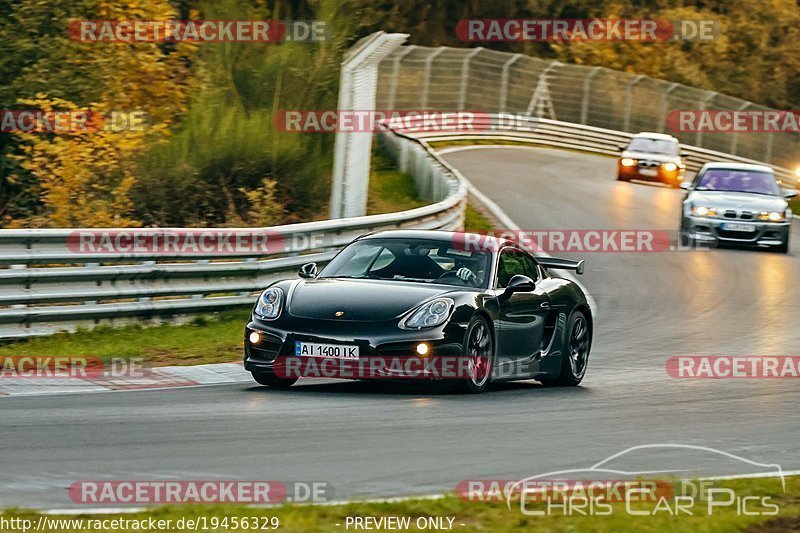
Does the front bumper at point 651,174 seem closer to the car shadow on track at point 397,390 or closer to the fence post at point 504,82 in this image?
the fence post at point 504,82

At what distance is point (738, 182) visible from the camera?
26172mm

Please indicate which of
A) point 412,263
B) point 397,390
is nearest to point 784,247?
point 412,263

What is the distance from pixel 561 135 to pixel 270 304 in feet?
134

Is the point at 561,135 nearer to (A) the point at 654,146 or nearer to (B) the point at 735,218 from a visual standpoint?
(A) the point at 654,146

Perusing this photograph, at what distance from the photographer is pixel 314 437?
8281mm

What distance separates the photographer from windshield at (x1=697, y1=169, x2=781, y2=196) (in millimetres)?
26016

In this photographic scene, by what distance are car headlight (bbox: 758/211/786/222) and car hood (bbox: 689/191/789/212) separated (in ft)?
0.22

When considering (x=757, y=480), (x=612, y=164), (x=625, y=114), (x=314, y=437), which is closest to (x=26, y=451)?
(x=314, y=437)

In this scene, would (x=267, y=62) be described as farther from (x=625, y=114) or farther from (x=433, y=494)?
(x=625, y=114)

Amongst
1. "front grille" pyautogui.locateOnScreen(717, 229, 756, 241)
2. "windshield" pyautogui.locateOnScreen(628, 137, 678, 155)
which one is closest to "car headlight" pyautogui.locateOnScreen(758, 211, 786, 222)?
"front grille" pyautogui.locateOnScreen(717, 229, 756, 241)

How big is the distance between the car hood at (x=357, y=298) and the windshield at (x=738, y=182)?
52.7 ft

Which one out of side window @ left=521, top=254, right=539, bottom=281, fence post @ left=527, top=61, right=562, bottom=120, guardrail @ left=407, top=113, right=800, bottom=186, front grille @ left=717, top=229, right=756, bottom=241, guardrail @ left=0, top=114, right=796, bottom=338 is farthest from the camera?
fence post @ left=527, top=61, right=562, bottom=120

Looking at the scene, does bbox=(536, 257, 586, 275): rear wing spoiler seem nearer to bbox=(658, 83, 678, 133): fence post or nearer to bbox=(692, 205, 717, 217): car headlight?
bbox=(692, 205, 717, 217): car headlight

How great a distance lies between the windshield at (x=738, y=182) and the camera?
26.0 metres
